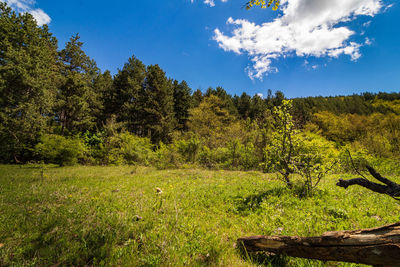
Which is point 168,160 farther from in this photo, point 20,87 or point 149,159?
point 20,87

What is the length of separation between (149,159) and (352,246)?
58.9 ft

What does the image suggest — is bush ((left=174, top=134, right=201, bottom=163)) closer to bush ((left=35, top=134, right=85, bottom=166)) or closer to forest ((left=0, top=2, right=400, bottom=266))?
forest ((left=0, top=2, right=400, bottom=266))

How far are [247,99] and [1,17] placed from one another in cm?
4551

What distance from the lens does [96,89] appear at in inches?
1257

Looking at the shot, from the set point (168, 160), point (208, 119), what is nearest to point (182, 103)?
point (208, 119)

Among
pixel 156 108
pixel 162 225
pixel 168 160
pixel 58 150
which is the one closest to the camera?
pixel 162 225

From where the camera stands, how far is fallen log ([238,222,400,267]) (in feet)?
4.49

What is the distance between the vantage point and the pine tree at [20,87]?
1666 cm

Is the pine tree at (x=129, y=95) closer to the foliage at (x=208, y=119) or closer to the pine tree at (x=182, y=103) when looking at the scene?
the pine tree at (x=182, y=103)

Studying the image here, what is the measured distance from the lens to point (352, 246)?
1550 millimetres

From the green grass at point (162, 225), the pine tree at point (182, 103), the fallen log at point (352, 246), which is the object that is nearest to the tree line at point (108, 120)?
the green grass at point (162, 225)

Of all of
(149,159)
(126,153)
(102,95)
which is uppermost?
(102,95)

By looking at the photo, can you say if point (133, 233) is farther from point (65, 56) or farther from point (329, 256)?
point (65, 56)

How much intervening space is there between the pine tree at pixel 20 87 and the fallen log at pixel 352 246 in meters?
26.3
